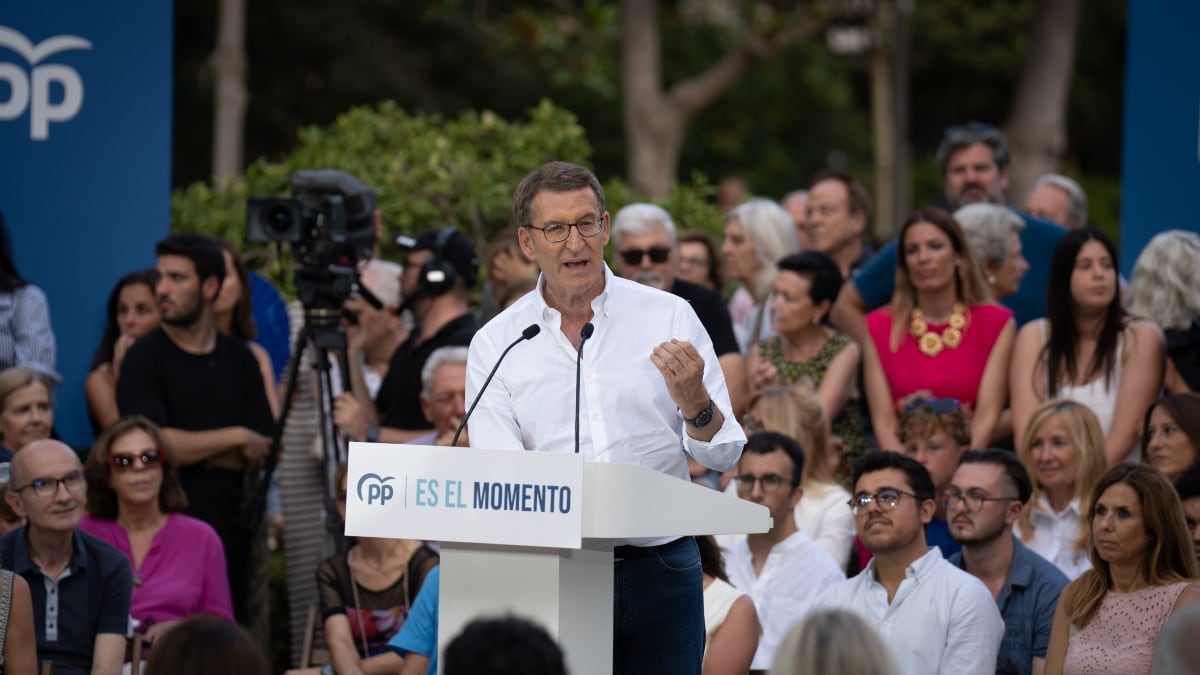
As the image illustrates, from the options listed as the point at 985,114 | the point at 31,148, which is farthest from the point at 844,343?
the point at 985,114

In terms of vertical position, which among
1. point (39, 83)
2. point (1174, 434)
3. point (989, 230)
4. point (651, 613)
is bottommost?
point (651, 613)

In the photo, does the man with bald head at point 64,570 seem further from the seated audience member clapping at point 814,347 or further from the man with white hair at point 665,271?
the seated audience member clapping at point 814,347

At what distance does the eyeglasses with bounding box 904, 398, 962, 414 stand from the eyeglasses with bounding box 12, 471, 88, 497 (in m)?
3.15

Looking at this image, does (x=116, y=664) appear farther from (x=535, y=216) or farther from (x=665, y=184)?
(x=665, y=184)

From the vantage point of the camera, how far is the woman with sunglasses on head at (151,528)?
6637 mm

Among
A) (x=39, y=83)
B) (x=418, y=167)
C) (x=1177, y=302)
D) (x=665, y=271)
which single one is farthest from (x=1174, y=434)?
(x=39, y=83)

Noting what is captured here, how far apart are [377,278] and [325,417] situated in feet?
4.19

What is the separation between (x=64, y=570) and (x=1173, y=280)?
4354mm

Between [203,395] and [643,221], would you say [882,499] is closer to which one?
[643,221]

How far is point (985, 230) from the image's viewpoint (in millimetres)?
7547

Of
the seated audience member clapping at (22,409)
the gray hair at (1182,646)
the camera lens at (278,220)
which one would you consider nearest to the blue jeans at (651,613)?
the gray hair at (1182,646)

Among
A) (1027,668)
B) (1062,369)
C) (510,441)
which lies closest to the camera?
(510,441)

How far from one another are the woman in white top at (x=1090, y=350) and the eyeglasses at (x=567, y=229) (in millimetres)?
3165

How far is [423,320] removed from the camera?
766cm
